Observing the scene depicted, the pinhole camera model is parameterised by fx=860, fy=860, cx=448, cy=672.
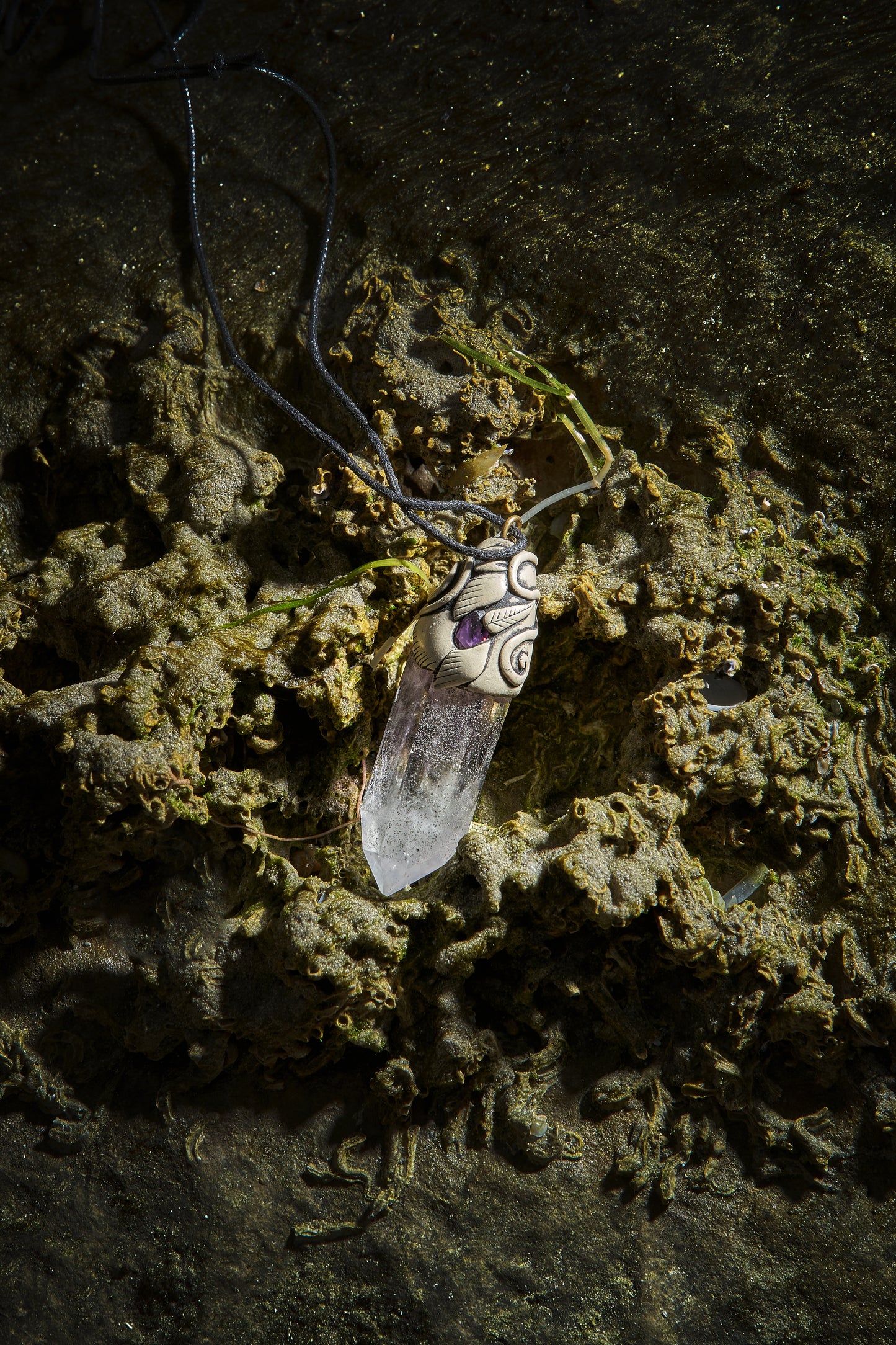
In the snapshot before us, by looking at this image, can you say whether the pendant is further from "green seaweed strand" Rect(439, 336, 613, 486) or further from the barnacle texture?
"green seaweed strand" Rect(439, 336, 613, 486)

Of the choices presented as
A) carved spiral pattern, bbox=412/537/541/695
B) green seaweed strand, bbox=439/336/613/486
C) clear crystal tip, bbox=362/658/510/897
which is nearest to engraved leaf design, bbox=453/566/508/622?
carved spiral pattern, bbox=412/537/541/695

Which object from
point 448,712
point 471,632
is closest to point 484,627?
point 471,632

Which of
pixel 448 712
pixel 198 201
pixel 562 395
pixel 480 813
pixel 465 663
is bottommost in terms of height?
pixel 480 813

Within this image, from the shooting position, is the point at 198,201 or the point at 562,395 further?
A: the point at 198,201

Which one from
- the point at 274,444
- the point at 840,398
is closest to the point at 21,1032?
the point at 274,444

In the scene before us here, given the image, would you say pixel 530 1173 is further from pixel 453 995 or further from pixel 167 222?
pixel 167 222

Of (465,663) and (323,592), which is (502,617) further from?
(323,592)

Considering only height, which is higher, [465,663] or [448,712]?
[465,663]
